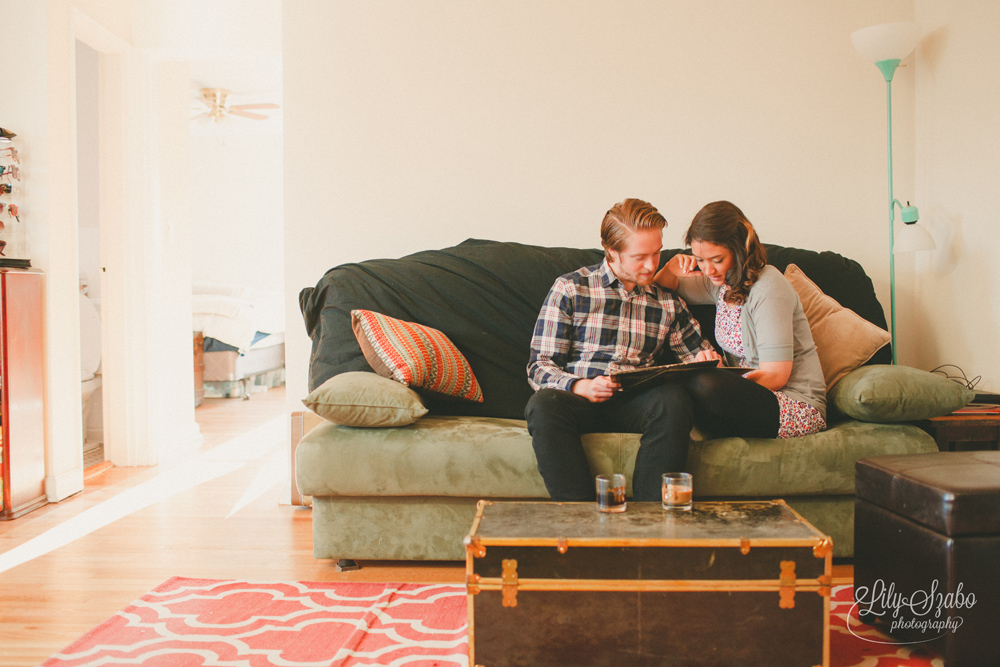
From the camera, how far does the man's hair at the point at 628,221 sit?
2109mm

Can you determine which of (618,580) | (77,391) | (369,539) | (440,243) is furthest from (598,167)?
(77,391)

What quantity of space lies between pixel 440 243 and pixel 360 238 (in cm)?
32

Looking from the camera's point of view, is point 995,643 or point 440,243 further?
point 440,243

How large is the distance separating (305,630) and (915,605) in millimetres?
1339

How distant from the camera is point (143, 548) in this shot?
234cm

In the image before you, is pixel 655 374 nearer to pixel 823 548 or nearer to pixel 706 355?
pixel 706 355

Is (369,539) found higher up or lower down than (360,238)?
lower down

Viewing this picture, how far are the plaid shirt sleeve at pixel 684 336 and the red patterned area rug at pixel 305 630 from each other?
0.79 m

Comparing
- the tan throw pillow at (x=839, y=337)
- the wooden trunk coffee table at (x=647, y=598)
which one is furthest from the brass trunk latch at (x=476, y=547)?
the tan throw pillow at (x=839, y=337)

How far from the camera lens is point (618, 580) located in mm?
1412

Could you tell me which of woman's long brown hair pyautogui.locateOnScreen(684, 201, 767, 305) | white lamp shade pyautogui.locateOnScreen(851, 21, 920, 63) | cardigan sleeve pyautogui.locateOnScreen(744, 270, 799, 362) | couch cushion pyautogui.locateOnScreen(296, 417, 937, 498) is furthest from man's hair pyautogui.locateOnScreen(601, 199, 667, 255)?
white lamp shade pyautogui.locateOnScreen(851, 21, 920, 63)

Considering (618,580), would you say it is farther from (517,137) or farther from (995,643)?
(517,137)

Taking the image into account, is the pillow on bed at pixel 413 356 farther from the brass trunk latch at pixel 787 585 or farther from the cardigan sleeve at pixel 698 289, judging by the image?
the brass trunk latch at pixel 787 585

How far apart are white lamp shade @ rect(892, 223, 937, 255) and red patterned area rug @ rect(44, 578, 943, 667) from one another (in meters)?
1.37
